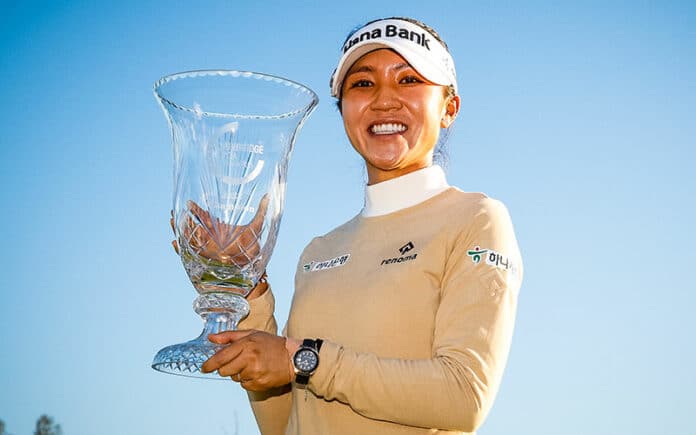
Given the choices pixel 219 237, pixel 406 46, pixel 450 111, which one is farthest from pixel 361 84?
pixel 219 237

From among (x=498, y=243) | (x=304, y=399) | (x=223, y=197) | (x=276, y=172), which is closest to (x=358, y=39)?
(x=276, y=172)

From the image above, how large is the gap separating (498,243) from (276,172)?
0.91 m

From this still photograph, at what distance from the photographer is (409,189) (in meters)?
3.27

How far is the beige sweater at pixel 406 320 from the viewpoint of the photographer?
236 cm

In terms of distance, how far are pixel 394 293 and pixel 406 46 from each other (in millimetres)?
1075

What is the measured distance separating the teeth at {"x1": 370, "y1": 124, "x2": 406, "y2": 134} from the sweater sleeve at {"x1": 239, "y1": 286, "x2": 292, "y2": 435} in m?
0.84

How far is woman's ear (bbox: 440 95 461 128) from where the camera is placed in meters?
3.43

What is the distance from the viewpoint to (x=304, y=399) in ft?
9.78

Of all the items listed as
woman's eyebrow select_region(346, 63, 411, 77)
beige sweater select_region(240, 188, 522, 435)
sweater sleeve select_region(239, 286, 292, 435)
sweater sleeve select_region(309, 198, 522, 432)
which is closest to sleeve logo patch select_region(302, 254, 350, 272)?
beige sweater select_region(240, 188, 522, 435)

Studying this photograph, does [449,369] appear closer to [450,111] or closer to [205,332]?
[205,332]

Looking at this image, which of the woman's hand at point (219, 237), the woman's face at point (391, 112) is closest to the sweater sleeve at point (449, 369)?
the woman's hand at point (219, 237)

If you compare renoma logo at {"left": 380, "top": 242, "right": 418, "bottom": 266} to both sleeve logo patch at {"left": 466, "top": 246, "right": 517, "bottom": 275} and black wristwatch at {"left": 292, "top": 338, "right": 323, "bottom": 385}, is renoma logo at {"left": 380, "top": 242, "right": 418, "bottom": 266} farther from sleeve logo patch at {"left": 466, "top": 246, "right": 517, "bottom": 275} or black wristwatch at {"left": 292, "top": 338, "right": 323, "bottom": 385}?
black wristwatch at {"left": 292, "top": 338, "right": 323, "bottom": 385}

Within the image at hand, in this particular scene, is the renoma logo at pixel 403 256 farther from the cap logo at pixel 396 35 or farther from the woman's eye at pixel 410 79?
the cap logo at pixel 396 35

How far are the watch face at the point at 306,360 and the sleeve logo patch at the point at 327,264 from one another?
0.84m
